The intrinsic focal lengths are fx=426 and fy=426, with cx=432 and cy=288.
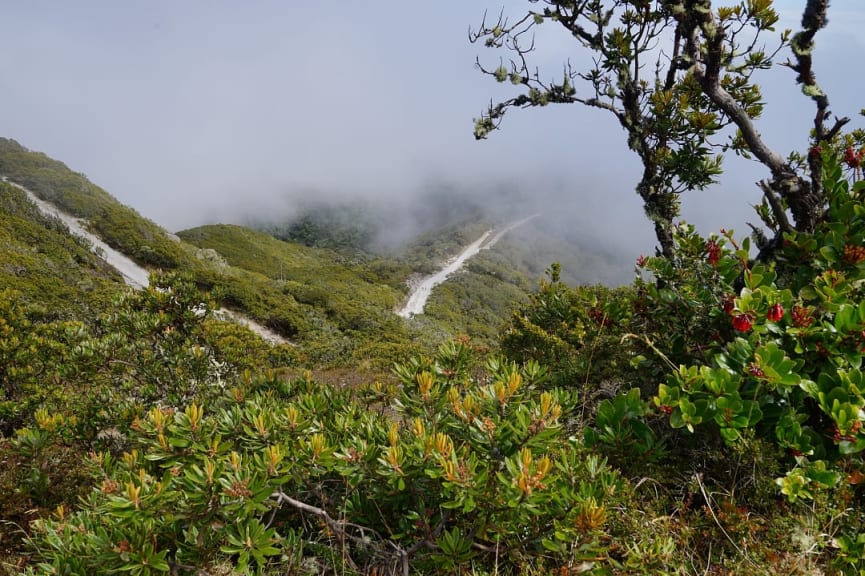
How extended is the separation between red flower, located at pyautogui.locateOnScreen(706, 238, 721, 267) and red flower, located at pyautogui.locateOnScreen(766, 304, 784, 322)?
41 cm

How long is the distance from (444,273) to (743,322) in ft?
162

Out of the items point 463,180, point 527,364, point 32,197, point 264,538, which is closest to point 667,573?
point 527,364

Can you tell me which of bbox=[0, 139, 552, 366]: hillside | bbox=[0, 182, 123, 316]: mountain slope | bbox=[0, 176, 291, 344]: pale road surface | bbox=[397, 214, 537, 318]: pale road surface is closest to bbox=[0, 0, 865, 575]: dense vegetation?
bbox=[0, 139, 552, 366]: hillside

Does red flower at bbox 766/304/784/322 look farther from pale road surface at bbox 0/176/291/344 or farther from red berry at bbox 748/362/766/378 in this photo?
pale road surface at bbox 0/176/291/344

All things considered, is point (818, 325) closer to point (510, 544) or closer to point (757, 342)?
point (757, 342)

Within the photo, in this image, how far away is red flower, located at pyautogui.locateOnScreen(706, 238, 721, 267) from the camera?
215cm

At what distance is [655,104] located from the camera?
310 centimetres

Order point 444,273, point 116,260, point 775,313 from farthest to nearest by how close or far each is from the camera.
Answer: point 444,273, point 116,260, point 775,313

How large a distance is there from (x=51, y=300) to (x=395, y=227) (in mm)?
67236

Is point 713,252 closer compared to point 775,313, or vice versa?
point 775,313

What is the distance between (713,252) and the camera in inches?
85.9

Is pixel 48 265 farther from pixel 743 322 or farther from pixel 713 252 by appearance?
pixel 743 322

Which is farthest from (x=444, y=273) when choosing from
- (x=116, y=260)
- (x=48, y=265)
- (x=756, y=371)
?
(x=756, y=371)

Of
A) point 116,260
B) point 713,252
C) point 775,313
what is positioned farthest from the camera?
point 116,260
